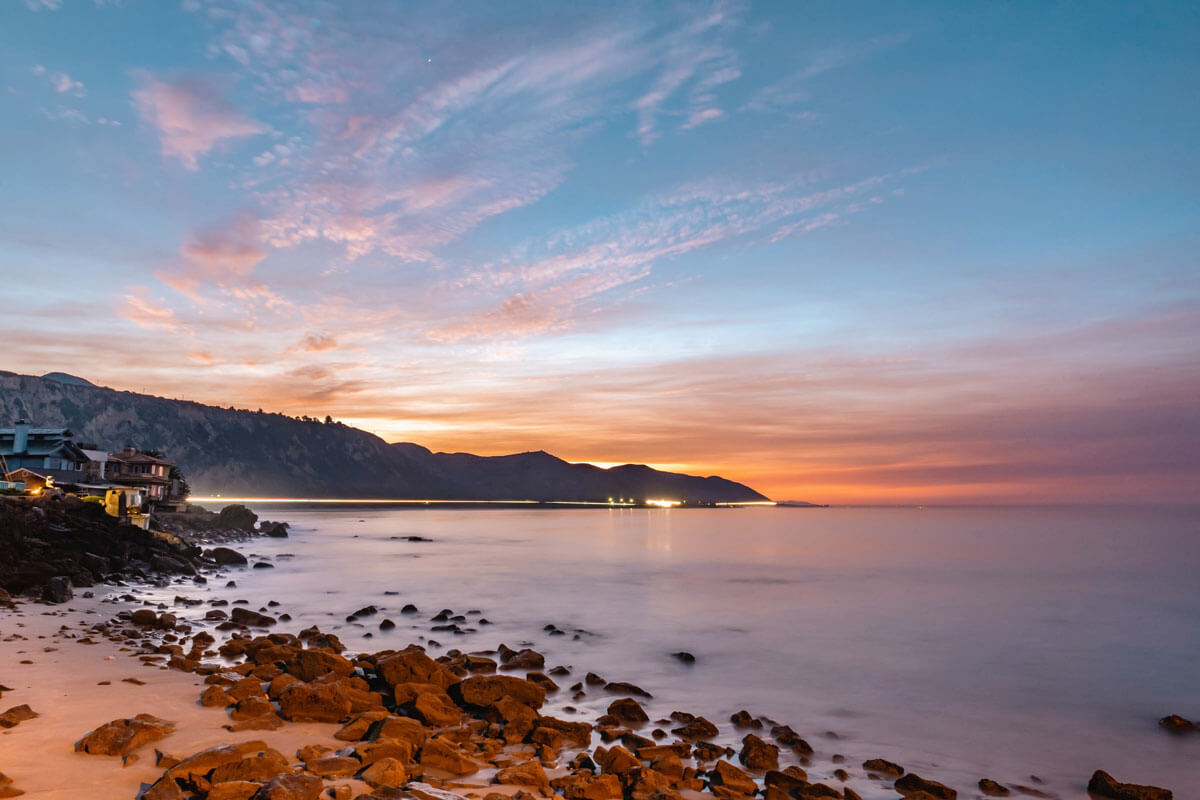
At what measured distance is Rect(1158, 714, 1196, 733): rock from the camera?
17.7m

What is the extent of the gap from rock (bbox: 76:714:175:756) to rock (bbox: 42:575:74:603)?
1564 centimetres

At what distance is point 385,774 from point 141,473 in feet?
249

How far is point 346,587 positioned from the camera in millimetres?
39312

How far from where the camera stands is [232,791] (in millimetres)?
8289

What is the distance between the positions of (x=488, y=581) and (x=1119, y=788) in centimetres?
3757

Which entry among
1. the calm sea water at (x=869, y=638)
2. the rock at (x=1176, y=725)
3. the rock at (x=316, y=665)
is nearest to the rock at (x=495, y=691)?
the rock at (x=316, y=665)

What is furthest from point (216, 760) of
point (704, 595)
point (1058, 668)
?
point (704, 595)

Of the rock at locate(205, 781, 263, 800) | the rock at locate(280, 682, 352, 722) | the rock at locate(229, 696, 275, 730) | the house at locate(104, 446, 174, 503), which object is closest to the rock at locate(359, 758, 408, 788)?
the rock at locate(205, 781, 263, 800)

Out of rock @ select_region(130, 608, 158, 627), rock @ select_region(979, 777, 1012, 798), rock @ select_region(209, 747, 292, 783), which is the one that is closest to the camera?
rock @ select_region(209, 747, 292, 783)

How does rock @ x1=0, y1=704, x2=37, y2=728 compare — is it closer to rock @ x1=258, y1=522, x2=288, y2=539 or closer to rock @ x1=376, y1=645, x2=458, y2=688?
rock @ x1=376, y1=645, x2=458, y2=688

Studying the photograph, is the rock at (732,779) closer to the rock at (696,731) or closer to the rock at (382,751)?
the rock at (696,731)

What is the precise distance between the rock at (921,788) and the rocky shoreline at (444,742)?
3 cm

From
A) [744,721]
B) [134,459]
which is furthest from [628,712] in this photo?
[134,459]

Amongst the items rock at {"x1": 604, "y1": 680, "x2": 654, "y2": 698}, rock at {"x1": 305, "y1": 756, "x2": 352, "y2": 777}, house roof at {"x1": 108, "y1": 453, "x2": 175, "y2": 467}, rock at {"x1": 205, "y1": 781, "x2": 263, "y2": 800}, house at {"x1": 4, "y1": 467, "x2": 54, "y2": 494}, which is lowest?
rock at {"x1": 604, "y1": 680, "x2": 654, "y2": 698}
